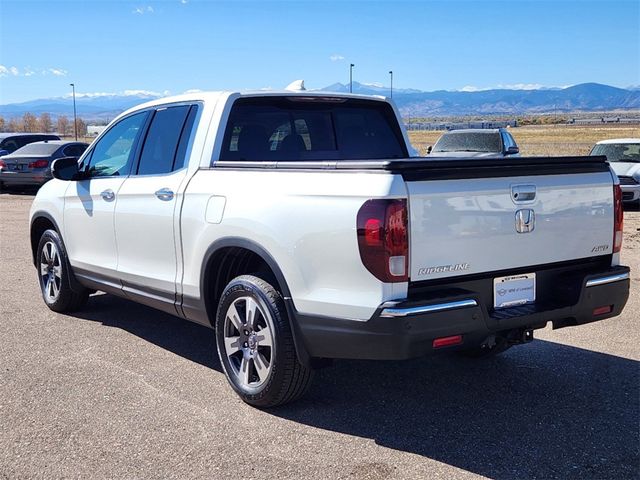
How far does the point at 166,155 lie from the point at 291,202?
1.66 meters

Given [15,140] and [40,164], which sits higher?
[15,140]

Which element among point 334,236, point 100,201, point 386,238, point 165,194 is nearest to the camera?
point 386,238

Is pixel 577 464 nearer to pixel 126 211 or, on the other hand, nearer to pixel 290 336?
pixel 290 336

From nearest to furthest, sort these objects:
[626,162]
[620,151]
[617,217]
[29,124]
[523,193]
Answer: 1. [523,193]
2. [617,217]
3. [626,162]
4. [620,151]
5. [29,124]

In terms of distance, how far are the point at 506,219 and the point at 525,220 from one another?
15cm

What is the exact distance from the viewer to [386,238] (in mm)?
3605

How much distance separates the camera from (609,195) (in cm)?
446

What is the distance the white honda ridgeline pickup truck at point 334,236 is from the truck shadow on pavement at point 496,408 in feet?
1.05

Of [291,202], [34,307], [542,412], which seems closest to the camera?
[291,202]

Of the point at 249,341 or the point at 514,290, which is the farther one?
the point at 249,341

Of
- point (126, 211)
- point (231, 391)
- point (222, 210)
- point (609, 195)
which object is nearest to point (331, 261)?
point (222, 210)

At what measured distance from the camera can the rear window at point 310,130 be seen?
5156 millimetres

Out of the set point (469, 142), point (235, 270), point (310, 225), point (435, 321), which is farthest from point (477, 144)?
point (435, 321)

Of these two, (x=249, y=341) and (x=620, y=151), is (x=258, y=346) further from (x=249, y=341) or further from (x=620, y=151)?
(x=620, y=151)
